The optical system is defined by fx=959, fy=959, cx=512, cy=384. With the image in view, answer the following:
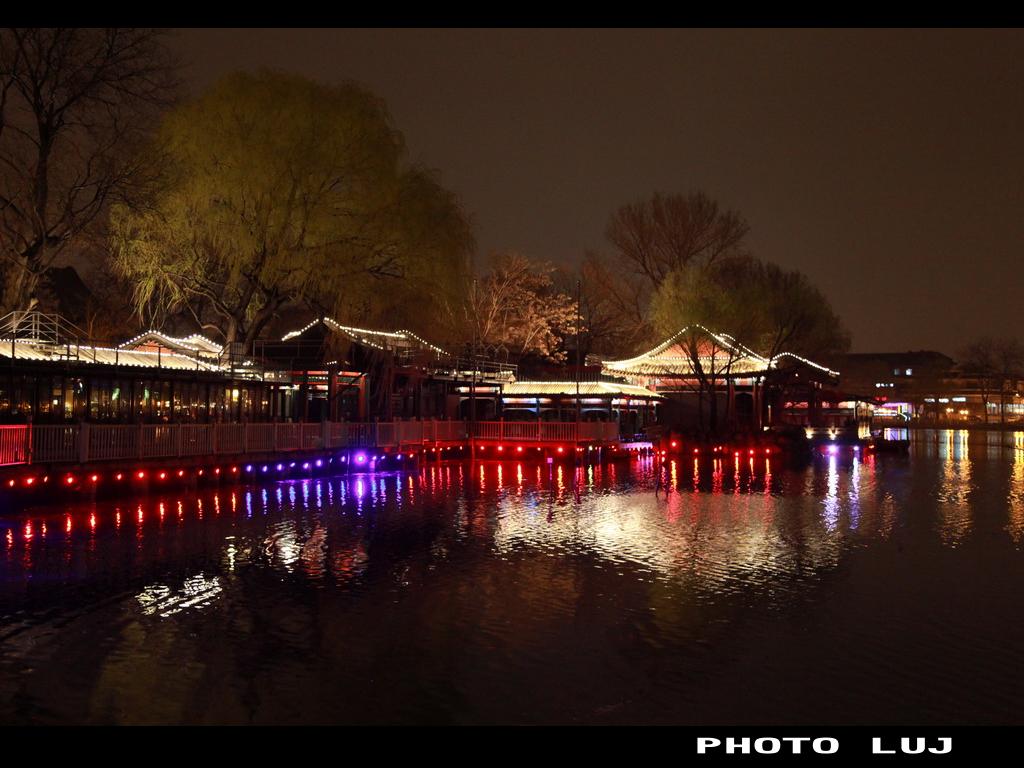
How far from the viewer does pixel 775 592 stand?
13.5 meters

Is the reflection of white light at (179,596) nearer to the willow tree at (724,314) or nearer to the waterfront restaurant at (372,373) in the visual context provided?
the waterfront restaurant at (372,373)

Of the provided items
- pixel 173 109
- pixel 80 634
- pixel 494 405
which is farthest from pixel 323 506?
pixel 494 405

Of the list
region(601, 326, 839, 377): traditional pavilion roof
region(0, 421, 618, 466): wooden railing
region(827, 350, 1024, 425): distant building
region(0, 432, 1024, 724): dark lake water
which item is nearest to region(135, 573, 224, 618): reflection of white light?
region(0, 432, 1024, 724): dark lake water

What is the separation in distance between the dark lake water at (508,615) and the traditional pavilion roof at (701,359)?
31347 mm

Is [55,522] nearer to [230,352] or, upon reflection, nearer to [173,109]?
[230,352]

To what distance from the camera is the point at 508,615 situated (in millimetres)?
12156

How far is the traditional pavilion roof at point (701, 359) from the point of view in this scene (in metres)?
54.3

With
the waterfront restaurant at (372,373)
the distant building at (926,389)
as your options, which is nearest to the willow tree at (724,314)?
the waterfront restaurant at (372,373)

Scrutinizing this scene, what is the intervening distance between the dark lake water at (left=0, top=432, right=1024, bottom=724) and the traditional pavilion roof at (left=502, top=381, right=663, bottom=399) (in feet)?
94.3

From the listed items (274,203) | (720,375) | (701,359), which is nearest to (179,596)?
(274,203)

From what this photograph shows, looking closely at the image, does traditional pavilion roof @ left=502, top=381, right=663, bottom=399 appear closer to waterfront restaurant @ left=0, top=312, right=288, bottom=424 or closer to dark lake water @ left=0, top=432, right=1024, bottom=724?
waterfront restaurant @ left=0, top=312, right=288, bottom=424

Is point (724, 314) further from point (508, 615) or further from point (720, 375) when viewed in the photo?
point (508, 615)

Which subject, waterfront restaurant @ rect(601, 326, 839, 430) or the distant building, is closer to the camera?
waterfront restaurant @ rect(601, 326, 839, 430)

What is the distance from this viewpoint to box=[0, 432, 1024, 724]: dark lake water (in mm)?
8914
